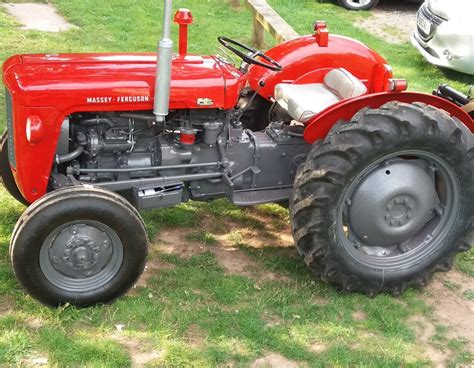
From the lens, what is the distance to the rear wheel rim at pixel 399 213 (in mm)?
3926

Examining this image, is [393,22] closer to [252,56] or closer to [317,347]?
[252,56]

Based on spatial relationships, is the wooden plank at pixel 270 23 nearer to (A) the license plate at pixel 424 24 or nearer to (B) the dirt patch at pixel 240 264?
(A) the license plate at pixel 424 24

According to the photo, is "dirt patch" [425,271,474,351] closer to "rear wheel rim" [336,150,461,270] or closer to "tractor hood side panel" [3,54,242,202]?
"rear wheel rim" [336,150,461,270]

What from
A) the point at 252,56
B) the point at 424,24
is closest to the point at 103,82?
the point at 252,56

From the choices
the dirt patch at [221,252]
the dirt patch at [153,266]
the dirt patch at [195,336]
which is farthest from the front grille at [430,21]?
the dirt patch at [195,336]

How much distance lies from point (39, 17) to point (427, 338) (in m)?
7.68

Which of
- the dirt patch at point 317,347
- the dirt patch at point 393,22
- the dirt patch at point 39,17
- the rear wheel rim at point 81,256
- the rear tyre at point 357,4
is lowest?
the dirt patch at point 393,22

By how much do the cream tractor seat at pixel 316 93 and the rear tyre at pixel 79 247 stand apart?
124 cm

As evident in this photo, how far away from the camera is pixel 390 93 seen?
152 inches

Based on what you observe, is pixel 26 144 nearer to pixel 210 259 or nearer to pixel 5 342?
pixel 5 342

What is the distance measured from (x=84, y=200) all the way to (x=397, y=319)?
6.19 ft

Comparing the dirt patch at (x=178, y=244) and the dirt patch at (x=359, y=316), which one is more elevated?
the dirt patch at (x=359, y=316)

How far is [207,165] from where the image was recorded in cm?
409

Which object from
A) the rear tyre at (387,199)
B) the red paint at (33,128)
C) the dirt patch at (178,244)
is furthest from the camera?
the dirt patch at (178,244)
